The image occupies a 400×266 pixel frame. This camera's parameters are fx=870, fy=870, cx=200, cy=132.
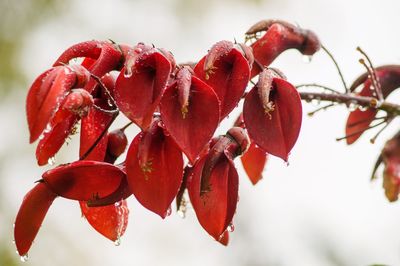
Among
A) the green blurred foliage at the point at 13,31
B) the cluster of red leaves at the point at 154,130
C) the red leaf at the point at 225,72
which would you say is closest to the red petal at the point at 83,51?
the cluster of red leaves at the point at 154,130

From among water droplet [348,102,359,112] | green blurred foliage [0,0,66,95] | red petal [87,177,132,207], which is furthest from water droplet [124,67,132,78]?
green blurred foliage [0,0,66,95]

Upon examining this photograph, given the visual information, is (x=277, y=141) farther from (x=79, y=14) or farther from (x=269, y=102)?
(x=79, y=14)

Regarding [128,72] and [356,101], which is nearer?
[128,72]

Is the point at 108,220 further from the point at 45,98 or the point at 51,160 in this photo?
the point at 45,98

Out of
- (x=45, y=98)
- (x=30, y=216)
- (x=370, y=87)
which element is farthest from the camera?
(x=370, y=87)

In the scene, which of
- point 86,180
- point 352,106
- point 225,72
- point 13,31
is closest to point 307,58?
point 352,106

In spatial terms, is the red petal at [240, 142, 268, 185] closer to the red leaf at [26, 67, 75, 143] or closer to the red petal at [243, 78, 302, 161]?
the red petal at [243, 78, 302, 161]
